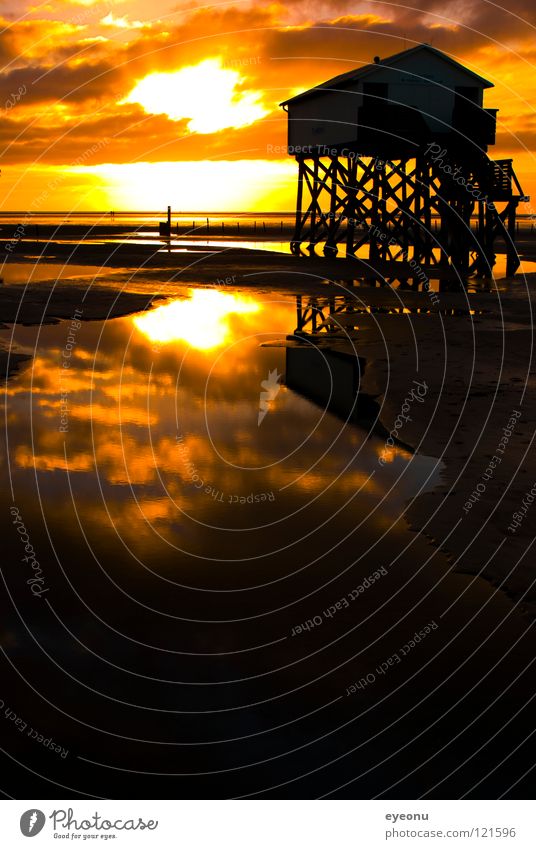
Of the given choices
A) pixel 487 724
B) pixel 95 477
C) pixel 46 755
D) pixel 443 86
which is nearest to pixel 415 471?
pixel 95 477

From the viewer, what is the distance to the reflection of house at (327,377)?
16547 mm

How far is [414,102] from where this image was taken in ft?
146

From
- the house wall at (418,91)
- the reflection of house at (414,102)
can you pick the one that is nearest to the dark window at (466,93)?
the reflection of house at (414,102)

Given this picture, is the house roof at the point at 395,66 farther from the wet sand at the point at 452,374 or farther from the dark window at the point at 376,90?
the wet sand at the point at 452,374

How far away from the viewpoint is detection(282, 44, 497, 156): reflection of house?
43.5 meters

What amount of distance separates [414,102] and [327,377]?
98.2 ft

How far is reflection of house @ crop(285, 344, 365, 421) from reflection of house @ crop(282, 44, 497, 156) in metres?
23.4

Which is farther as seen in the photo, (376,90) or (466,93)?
(466,93)

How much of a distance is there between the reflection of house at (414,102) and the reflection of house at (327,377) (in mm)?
23447

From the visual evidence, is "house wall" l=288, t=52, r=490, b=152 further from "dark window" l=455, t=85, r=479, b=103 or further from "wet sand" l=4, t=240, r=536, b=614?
"wet sand" l=4, t=240, r=536, b=614

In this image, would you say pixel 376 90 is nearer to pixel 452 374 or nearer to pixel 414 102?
pixel 414 102

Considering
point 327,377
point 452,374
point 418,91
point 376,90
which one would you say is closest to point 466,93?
point 418,91

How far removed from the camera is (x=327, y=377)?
18.9 m

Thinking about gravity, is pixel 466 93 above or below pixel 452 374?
above
